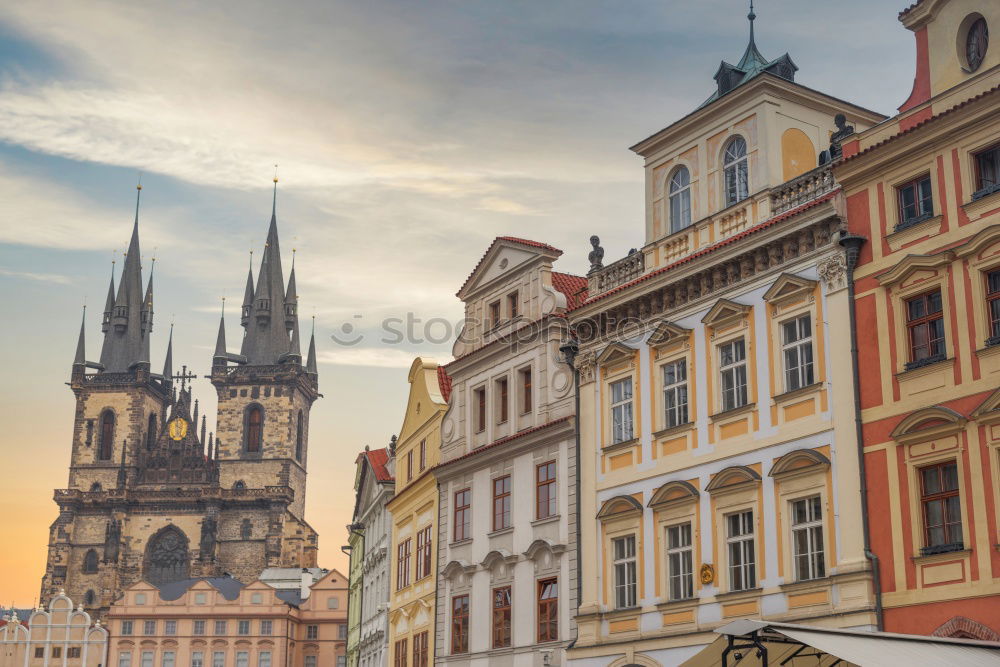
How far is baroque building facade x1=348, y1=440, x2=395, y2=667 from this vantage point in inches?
1943

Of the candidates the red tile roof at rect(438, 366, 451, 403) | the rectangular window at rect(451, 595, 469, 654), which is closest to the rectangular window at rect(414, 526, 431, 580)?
the rectangular window at rect(451, 595, 469, 654)

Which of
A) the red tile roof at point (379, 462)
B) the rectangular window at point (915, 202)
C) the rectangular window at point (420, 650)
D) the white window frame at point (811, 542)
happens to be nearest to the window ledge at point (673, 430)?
the white window frame at point (811, 542)

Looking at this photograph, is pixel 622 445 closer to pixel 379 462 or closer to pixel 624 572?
pixel 624 572

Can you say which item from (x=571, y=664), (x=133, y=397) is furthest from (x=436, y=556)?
(x=133, y=397)

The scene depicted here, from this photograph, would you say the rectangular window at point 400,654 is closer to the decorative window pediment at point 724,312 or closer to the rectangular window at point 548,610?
the rectangular window at point 548,610

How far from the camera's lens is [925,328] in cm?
2436

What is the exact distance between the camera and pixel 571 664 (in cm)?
3180

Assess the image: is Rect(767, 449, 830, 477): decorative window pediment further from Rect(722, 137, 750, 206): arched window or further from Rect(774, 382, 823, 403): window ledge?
Rect(722, 137, 750, 206): arched window

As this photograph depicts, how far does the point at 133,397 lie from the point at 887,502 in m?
127

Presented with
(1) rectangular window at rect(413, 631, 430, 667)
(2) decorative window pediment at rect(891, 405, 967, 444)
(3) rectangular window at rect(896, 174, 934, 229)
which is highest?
(3) rectangular window at rect(896, 174, 934, 229)

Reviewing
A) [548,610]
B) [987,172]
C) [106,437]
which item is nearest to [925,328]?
[987,172]

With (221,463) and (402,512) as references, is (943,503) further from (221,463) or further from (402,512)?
(221,463)

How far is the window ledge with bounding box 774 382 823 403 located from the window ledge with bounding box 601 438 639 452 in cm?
482

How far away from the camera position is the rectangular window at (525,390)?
120 feet
